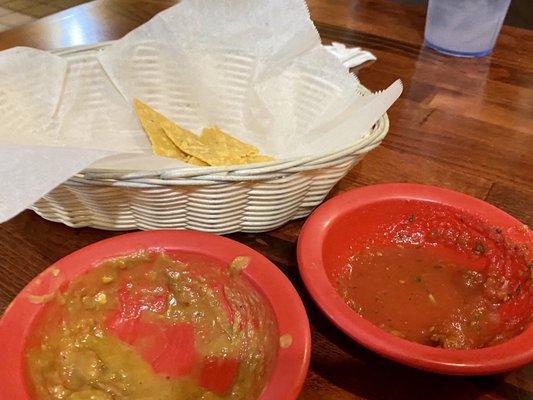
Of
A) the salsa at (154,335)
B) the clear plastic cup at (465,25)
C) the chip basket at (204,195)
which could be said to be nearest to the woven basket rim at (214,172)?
the chip basket at (204,195)

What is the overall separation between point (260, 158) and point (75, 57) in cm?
49

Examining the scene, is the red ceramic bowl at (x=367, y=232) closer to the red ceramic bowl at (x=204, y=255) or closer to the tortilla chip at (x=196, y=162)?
the red ceramic bowl at (x=204, y=255)

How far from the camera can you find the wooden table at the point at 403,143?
0.73 m

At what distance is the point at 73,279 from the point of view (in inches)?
29.4

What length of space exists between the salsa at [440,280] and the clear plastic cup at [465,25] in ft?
3.09

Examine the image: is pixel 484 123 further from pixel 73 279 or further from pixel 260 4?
pixel 73 279

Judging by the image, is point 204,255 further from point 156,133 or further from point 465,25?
point 465,25

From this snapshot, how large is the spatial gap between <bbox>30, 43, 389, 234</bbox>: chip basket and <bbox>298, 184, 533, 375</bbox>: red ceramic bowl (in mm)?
66

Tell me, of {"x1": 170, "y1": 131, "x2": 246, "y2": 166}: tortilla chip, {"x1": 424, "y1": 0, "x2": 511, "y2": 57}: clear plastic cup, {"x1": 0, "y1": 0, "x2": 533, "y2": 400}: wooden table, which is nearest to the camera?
{"x1": 0, "y1": 0, "x2": 533, "y2": 400}: wooden table

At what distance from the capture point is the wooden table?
0.73 m

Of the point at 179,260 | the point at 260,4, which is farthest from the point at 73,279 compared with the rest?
the point at 260,4

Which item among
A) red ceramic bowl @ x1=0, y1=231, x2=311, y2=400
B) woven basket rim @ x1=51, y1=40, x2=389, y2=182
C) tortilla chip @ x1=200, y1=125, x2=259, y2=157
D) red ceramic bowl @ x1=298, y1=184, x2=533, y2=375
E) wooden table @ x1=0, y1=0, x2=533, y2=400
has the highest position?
woven basket rim @ x1=51, y1=40, x2=389, y2=182

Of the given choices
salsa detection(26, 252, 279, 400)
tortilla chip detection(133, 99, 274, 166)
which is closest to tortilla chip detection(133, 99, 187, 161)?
tortilla chip detection(133, 99, 274, 166)

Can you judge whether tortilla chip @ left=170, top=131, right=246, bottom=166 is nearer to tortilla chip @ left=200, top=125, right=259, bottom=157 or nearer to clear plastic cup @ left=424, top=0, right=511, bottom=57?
tortilla chip @ left=200, top=125, right=259, bottom=157
